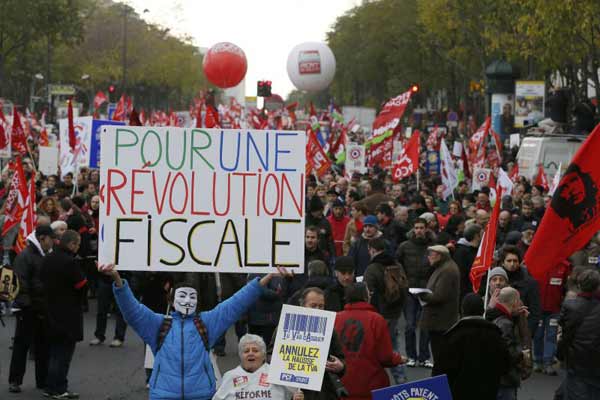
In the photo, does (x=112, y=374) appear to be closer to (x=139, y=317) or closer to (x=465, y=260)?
(x=465, y=260)

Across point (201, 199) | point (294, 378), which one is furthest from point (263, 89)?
point (294, 378)

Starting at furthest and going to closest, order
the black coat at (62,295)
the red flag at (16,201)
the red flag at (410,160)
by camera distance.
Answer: the red flag at (410,160) → the red flag at (16,201) → the black coat at (62,295)

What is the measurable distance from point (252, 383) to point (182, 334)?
0.77m

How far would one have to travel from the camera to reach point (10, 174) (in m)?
23.0

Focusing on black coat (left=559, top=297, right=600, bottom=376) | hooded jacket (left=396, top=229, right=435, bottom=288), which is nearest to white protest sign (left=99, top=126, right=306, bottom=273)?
black coat (left=559, top=297, right=600, bottom=376)

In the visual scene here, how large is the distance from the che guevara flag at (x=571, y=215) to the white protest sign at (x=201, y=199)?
4.76 ft

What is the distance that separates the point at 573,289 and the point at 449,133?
44578mm

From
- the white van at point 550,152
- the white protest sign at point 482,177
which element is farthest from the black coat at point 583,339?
the white van at point 550,152

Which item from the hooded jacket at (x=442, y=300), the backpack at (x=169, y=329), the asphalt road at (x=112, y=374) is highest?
the backpack at (x=169, y=329)

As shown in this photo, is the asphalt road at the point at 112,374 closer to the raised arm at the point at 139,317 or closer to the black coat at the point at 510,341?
the black coat at the point at 510,341

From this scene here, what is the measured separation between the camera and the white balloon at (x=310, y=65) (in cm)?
4978

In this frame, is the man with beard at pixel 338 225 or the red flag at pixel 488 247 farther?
the man with beard at pixel 338 225

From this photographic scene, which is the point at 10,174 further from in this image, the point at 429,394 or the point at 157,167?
the point at 429,394

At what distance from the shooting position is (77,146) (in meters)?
24.3
